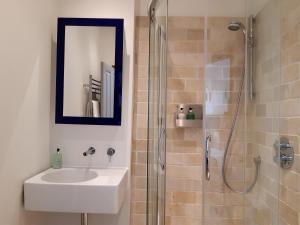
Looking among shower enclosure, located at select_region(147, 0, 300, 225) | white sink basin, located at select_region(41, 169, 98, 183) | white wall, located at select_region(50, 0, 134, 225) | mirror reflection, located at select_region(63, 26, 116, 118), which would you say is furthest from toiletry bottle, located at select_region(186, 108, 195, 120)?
white sink basin, located at select_region(41, 169, 98, 183)

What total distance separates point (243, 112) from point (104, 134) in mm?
1089

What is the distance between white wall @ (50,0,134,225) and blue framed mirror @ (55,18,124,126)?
0.24ft

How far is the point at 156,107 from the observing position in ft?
6.48

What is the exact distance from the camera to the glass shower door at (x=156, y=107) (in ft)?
6.44

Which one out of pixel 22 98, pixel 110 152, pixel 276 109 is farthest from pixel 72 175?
pixel 276 109

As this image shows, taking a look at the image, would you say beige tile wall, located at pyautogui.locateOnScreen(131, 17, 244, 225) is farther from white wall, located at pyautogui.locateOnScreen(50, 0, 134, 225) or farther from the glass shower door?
the glass shower door

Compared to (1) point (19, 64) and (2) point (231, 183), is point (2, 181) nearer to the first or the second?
(1) point (19, 64)

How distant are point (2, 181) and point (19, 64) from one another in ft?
2.30

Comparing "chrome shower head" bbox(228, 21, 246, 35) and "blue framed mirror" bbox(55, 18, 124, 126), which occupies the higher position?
"chrome shower head" bbox(228, 21, 246, 35)

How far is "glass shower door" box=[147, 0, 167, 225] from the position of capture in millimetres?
1964

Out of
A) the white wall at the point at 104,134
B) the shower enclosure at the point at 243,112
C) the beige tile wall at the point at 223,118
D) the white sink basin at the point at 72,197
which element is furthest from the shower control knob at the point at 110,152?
the beige tile wall at the point at 223,118

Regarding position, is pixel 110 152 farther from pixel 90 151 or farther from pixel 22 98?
pixel 22 98

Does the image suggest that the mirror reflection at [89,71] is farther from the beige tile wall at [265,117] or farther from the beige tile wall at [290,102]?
the beige tile wall at [290,102]

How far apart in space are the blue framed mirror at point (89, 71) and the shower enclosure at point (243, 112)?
0.30m
